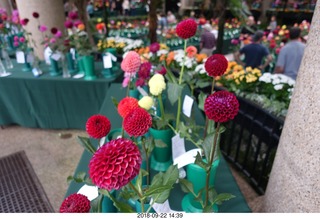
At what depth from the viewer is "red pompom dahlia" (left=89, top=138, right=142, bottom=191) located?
0.35 meters

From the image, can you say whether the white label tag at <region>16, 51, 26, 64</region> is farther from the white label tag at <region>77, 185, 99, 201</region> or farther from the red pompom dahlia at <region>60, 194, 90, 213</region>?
the red pompom dahlia at <region>60, 194, 90, 213</region>

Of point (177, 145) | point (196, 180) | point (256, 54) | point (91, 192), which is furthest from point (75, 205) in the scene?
point (256, 54)

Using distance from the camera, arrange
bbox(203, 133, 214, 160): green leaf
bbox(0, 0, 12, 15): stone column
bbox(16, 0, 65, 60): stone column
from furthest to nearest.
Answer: bbox(0, 0, 12, 15): stone column, bbox(16, 0, 65, 60): stone column, bbox(203, 133, 214, 160): green leaf

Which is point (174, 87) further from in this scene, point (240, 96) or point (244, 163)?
point (244, 163)

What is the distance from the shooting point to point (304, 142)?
0.66 meters

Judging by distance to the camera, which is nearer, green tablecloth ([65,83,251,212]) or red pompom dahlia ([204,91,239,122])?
red pompom dahlia ([204,91,239,122])

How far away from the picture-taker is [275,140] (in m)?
1.43

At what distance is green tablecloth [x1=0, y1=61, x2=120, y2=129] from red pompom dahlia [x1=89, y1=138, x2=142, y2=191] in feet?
5.79

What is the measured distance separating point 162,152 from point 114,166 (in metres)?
0.54

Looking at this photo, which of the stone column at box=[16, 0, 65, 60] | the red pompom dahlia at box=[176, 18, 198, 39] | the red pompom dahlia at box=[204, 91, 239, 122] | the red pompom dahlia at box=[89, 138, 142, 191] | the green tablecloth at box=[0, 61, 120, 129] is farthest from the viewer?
the stone column at box=[16, 0, 65, 60]

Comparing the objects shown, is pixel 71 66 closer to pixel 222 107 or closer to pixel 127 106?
pixel 127 106

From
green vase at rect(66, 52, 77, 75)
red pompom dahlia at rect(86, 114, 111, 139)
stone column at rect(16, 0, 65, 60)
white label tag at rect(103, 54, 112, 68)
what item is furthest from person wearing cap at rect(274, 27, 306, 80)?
stone column at rect(16, 0, 65, 60)

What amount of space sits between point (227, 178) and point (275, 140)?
70cm

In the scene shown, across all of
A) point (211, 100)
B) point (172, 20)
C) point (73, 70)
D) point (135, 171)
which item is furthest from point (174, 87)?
point (172, 20)
